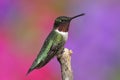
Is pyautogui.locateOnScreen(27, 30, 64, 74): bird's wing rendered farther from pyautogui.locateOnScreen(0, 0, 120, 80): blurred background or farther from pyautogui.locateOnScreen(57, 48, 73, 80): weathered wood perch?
pyautogui.locateOnScreen(0, 0, 120, 80): blurred background

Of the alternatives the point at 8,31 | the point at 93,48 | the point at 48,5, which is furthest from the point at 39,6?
the point at 93,48

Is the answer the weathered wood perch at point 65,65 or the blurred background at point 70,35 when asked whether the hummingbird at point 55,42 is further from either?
the blurred background at point 70,35

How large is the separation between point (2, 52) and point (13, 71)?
0.51ft

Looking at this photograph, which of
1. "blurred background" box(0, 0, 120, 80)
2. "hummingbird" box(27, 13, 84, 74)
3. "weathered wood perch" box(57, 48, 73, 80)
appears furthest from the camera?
"blurred background" box(0, 0, 120, 80)

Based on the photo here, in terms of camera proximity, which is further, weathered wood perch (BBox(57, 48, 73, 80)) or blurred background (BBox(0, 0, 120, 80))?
blurred background (BBox(0, 0, 120, 80))

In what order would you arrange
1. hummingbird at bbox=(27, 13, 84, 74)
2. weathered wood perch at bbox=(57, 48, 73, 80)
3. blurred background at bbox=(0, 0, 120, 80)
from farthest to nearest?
blurred background at bbox=(0, 0, 120, 80) < hummingbird at bbox=(27, 13, 84, 74) < weathered wood perch at bbox=(57, 48, 73, 80)

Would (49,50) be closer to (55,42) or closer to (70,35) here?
(55,42)

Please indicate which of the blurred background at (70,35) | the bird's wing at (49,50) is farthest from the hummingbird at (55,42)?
the blurred background at (70,35)

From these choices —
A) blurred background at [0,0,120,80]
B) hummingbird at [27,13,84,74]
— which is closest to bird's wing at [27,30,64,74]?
hummingbird at [27,13,84,74]

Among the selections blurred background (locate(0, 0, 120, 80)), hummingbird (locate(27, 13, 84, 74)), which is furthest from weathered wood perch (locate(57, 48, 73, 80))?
blurred background (locate(0, 0, 120, 80))

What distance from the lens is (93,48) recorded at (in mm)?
3367

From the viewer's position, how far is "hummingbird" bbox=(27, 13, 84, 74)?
181 centimetres

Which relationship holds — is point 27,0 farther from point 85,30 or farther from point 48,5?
point 85,30

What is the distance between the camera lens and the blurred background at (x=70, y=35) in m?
3.29
